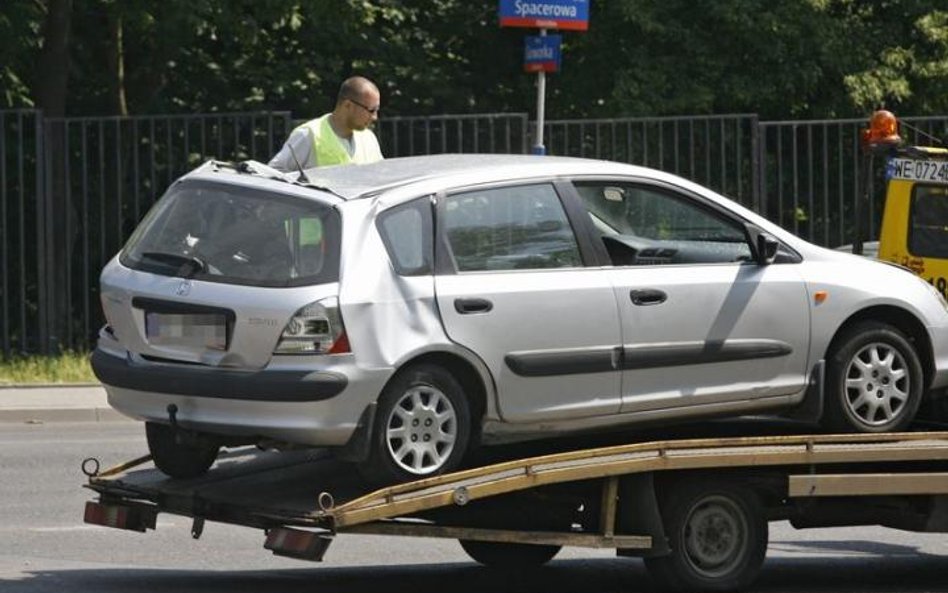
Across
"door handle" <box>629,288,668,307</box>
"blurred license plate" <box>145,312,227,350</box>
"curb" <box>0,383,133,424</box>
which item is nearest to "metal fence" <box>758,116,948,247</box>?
"curb" <box>0,383,133,424</box>

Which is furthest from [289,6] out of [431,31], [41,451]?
[41,451]

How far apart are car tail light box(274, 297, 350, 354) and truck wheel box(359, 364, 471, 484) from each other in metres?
0.27

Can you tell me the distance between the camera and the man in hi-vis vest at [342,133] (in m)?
10.0

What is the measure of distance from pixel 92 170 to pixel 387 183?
1127 cm

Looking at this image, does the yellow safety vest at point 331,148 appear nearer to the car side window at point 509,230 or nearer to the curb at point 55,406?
the car side window at point 509,230

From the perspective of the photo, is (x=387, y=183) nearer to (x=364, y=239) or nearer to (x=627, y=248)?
(x=364, y=239)

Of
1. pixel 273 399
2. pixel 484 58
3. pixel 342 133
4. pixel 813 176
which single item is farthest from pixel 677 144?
pixel 273 399

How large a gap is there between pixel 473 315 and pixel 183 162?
1147cm

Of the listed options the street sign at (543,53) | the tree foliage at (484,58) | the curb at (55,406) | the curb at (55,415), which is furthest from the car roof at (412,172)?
the tree foliage at (484,58)

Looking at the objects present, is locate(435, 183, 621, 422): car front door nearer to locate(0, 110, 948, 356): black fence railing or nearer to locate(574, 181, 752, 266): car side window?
locate(574, 181, 752, 266): car side window

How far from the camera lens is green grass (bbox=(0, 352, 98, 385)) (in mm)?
17266

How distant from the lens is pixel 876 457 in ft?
28.0

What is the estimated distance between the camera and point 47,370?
57.9ft

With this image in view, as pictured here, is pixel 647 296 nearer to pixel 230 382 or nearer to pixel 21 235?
pixel 230 382
